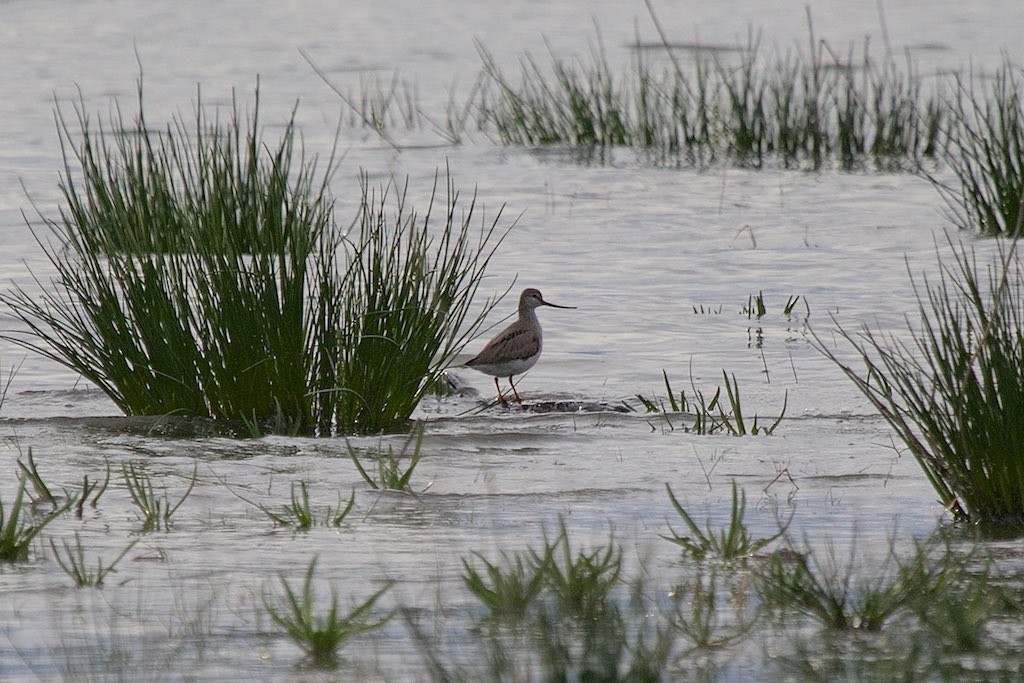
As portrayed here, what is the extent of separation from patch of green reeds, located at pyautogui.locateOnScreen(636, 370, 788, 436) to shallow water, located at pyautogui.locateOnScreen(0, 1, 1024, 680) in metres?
0.08

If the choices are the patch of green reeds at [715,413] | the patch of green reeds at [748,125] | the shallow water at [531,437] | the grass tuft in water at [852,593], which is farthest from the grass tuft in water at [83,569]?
the patch of green reeds at [748,125]

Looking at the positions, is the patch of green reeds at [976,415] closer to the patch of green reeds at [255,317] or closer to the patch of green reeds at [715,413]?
the patch of green reeds at [715,413]

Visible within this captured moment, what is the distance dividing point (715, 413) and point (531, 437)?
36.8 inches

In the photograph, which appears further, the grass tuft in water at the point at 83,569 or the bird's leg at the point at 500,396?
the bird's leg at the point at 500,396

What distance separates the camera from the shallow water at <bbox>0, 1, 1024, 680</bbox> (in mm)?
3143

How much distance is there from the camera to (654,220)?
11094 mm

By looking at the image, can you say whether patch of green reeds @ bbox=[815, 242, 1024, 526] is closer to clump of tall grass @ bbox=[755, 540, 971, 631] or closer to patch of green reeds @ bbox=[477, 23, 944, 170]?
clump of tall grass @ bbox=[755, 540, 971, 631]

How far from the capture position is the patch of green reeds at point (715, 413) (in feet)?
17.5

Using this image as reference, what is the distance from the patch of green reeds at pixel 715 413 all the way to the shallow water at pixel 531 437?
0.25ft

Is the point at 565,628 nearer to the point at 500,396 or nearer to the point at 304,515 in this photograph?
the point at 304,515

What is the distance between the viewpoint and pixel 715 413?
6047 millimetres

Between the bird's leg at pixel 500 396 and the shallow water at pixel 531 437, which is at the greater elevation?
the shallow water at pixel 531 437

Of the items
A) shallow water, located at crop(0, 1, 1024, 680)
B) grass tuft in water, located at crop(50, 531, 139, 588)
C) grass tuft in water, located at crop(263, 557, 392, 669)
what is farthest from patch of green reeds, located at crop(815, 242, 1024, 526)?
grass tuft in water, located at crop(50, 531, 139, 588)

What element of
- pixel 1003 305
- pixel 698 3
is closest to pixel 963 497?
pixel 1003 305
